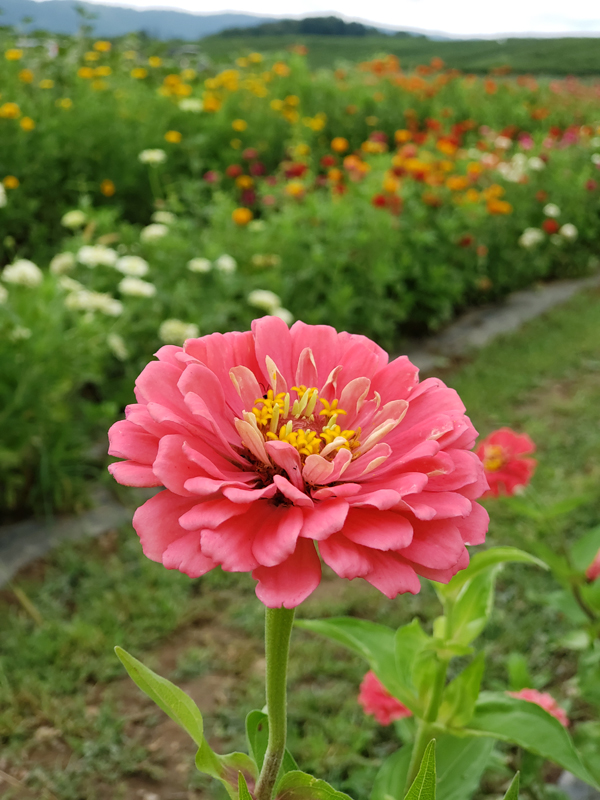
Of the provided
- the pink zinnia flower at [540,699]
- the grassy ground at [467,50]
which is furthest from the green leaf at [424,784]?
the grassy ground at [467,50]

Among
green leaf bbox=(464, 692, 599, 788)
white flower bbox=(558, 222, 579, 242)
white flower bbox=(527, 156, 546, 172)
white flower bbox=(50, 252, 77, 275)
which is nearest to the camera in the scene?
green leaf bbox=(464, 692, 599, 788)

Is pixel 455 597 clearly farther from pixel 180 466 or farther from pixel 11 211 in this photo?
pixel 11 211

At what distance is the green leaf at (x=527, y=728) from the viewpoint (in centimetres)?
91

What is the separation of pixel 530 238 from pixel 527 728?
440 cm

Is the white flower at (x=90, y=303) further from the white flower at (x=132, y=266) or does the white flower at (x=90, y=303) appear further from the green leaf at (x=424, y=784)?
the green leaf at (x=424, y=784)

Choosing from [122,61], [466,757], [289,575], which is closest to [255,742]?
[289,575]

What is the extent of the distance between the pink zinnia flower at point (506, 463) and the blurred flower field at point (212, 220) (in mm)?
1407

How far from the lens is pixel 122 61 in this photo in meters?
6.89

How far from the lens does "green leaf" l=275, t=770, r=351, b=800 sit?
65cm

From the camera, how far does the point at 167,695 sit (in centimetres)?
64

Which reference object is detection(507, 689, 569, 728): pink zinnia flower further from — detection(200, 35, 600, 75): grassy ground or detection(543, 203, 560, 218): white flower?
detection(200, 35, 600, 75): grassy ground

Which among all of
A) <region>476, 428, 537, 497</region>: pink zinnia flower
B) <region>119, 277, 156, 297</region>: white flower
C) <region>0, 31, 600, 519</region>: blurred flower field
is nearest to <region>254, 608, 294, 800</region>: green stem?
<region>476, 428, 537, 497</region>: pink zinnia flower

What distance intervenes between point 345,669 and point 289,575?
155 cm

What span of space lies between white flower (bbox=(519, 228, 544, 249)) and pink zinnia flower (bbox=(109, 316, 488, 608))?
4523 millimetres
